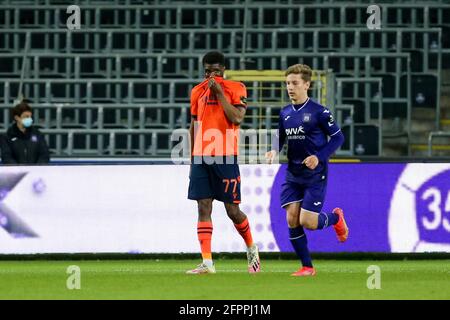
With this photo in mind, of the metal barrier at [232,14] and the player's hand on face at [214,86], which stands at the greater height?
the metal barrier at [232,14]

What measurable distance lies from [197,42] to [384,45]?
3.51 m

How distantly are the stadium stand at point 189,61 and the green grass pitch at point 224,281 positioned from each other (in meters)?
6.68

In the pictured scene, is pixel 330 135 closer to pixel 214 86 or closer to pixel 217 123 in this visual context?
pixel 217 123

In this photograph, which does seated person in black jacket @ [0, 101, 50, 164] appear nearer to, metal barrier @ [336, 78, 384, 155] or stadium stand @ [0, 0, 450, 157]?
stadium stand @ [0, 0, 450, 157]

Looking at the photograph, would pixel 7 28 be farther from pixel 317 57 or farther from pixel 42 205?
pixel 42 205

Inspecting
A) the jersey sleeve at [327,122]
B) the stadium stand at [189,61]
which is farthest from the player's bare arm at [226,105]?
the stadium stand at [189,61]

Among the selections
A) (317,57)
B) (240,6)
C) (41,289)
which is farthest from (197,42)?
(41,289)

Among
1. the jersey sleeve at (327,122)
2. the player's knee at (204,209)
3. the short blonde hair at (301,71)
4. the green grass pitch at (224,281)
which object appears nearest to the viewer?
the green grass pitch at (224,281)

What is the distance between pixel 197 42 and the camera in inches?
965

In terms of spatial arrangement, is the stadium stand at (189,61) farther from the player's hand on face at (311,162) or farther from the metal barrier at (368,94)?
the player's hand on face at (311,162)

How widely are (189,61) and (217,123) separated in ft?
35.2

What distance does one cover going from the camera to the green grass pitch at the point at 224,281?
33.9 feet

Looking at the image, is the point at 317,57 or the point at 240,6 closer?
the point at 317,57

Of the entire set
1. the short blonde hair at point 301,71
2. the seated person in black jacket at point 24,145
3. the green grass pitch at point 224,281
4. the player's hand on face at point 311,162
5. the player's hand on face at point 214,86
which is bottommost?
the green grass pitch at point 224,281
